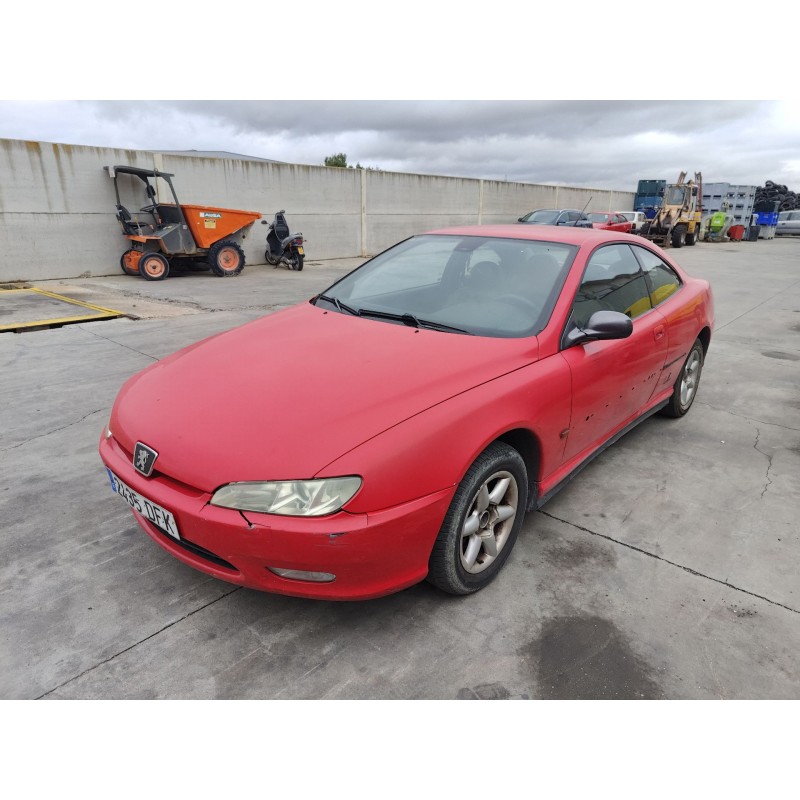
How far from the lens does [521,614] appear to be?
Answer: 228 centimetres

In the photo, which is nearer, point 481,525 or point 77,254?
point 481,525

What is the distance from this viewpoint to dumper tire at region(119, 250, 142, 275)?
38.2 ft

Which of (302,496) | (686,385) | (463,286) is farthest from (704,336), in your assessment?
(302,496)

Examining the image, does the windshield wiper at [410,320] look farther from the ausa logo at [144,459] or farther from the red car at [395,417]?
the ausa logo at [144,459]

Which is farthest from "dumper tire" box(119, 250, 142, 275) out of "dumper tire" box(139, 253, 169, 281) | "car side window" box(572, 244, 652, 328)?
"car side window" box(572, 244, 652, 328)

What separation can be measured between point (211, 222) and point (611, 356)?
10.7m

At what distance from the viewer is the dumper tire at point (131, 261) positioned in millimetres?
11638

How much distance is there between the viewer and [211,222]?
459 inches

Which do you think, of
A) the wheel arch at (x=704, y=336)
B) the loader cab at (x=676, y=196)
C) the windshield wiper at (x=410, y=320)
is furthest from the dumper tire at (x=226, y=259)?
the loader cab at (x=676, y=196)

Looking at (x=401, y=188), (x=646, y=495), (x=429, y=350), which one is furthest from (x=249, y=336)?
(x=401, y=188)

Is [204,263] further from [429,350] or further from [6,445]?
[429,350]

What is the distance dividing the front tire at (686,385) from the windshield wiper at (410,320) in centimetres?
225

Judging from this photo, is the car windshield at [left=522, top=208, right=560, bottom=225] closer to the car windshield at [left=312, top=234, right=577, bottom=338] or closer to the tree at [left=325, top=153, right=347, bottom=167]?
the car windshield at [left=312, top=234, right=577, bottom=338]

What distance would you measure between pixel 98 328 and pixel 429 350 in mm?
6036
